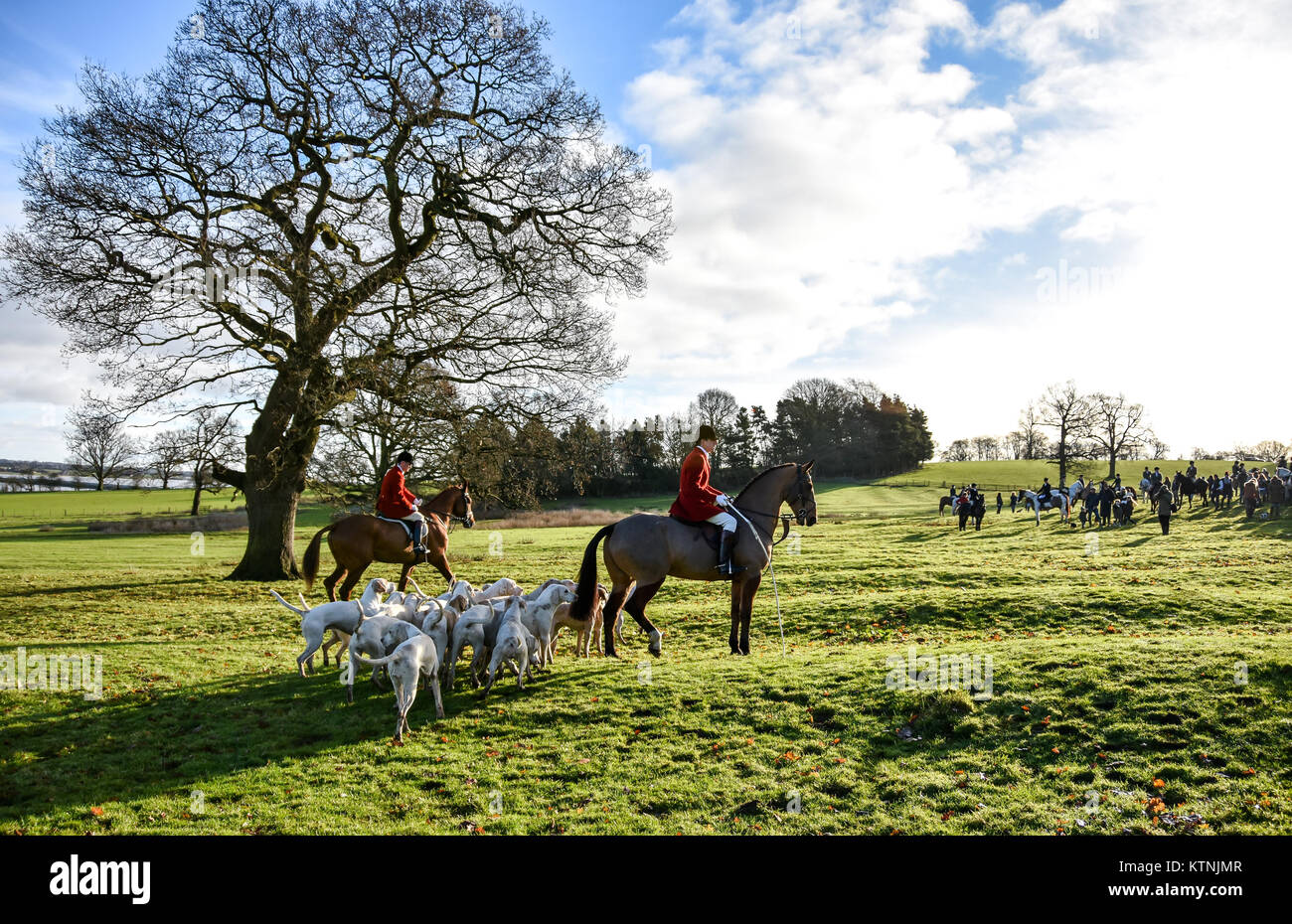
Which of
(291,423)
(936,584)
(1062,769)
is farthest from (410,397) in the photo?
(1062,769)

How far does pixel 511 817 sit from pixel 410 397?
16.5 metres

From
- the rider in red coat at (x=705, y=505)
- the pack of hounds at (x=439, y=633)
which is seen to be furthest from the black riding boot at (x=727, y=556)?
the pack of hounds at (x=439, y=633)

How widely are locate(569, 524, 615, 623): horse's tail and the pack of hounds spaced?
142 millimetres

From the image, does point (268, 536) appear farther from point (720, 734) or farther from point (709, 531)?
point (720, 734)

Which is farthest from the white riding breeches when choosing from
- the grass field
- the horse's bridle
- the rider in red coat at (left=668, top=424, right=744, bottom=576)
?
the grass field

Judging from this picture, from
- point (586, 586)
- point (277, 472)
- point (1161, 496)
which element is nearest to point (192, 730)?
point (586, 586)

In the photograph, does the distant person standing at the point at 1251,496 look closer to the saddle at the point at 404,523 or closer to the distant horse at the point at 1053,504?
the distant horse at the point at 1053,504

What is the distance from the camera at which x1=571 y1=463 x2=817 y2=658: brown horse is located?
33.3 ft

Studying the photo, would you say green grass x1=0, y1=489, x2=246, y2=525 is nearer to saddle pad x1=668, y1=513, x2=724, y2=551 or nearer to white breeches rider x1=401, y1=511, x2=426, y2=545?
white breeches rider x1=401, y1=511, x2=426, y2=545

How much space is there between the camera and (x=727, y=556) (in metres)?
10.2

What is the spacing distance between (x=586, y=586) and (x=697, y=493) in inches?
84.3

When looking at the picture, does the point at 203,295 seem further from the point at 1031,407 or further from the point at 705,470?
the point at 1031,407

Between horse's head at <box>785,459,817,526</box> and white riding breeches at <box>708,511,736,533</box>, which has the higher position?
horse's head at <box>785,459,817,526</box>

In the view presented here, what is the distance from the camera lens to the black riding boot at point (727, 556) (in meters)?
10.2
